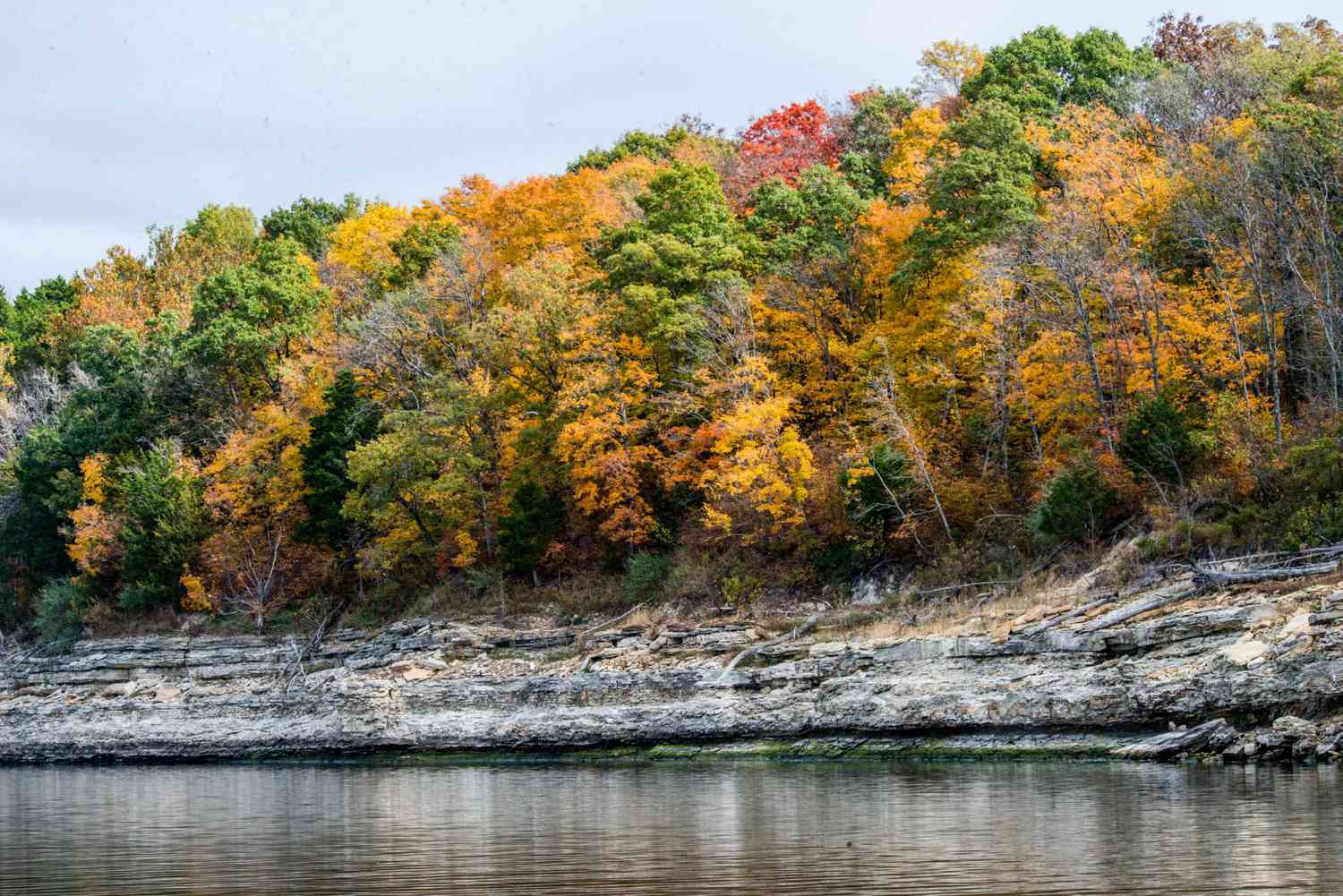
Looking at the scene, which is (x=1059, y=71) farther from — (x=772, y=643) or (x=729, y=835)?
(x=729, y=835)

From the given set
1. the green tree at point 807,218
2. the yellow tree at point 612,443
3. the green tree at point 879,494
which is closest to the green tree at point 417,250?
the green tree at point 807,218

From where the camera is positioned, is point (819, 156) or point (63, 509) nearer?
point (63, 509)

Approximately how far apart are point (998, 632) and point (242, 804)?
19773 mm

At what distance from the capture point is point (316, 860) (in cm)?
2295

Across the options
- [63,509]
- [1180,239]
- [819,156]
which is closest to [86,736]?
[63,509]

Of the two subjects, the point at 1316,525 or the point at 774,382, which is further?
the point at 774,382

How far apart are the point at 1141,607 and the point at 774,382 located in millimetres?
20275

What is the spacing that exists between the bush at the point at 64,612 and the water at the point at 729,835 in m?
32.5

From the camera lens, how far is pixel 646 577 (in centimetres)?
5556

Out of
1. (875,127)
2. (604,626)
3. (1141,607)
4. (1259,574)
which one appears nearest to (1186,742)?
(1141,607)

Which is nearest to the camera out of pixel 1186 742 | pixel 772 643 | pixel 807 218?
pixel 1186 742

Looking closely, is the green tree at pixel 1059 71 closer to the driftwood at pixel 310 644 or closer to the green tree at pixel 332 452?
the green tree at pixel 332 452

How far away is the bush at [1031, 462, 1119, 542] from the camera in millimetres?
45656

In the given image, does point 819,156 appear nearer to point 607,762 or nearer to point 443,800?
point 607,762
